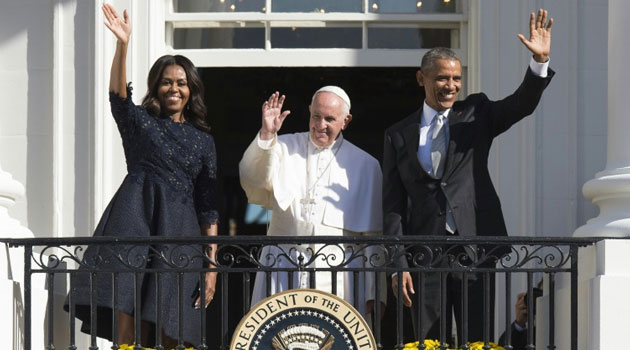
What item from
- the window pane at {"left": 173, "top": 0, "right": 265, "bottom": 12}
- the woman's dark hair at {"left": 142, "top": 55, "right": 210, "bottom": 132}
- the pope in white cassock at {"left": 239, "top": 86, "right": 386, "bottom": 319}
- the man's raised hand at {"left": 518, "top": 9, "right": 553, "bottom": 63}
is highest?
the window pane at {"left": 173, "top": 0, "right": 265, "bottom": 12}

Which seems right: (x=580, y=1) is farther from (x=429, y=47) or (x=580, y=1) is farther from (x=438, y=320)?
(x=438, y=320)

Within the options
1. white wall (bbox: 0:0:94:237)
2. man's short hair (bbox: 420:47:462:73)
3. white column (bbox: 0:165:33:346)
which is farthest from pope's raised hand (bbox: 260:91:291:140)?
white wall (bbox: 0:0:94:237)

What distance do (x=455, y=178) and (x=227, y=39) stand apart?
2.46m

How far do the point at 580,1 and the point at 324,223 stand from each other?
95.3 inches

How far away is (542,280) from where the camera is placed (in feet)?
31.8

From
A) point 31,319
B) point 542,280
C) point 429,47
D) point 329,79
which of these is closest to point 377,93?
point 329,79

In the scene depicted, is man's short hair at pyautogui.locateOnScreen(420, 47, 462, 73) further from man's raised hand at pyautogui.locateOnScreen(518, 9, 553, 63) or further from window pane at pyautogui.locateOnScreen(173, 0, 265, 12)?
window pane at pyautogui.locateOnScreen(173, 0, 265, 12)

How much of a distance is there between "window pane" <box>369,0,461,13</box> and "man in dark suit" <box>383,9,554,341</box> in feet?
5.89

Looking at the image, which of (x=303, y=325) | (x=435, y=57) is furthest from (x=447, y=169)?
(x=303, y=325)

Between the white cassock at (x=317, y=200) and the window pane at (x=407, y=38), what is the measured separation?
5.44ft

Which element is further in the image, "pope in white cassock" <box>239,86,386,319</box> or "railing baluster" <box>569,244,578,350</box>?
"pope in white cassock" <box>239,86,386,319</box>

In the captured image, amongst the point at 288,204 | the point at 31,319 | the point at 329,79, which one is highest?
the point at 329,79

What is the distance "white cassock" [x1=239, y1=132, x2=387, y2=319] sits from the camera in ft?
30.4

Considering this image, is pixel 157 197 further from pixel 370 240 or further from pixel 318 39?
pixel 318 39
